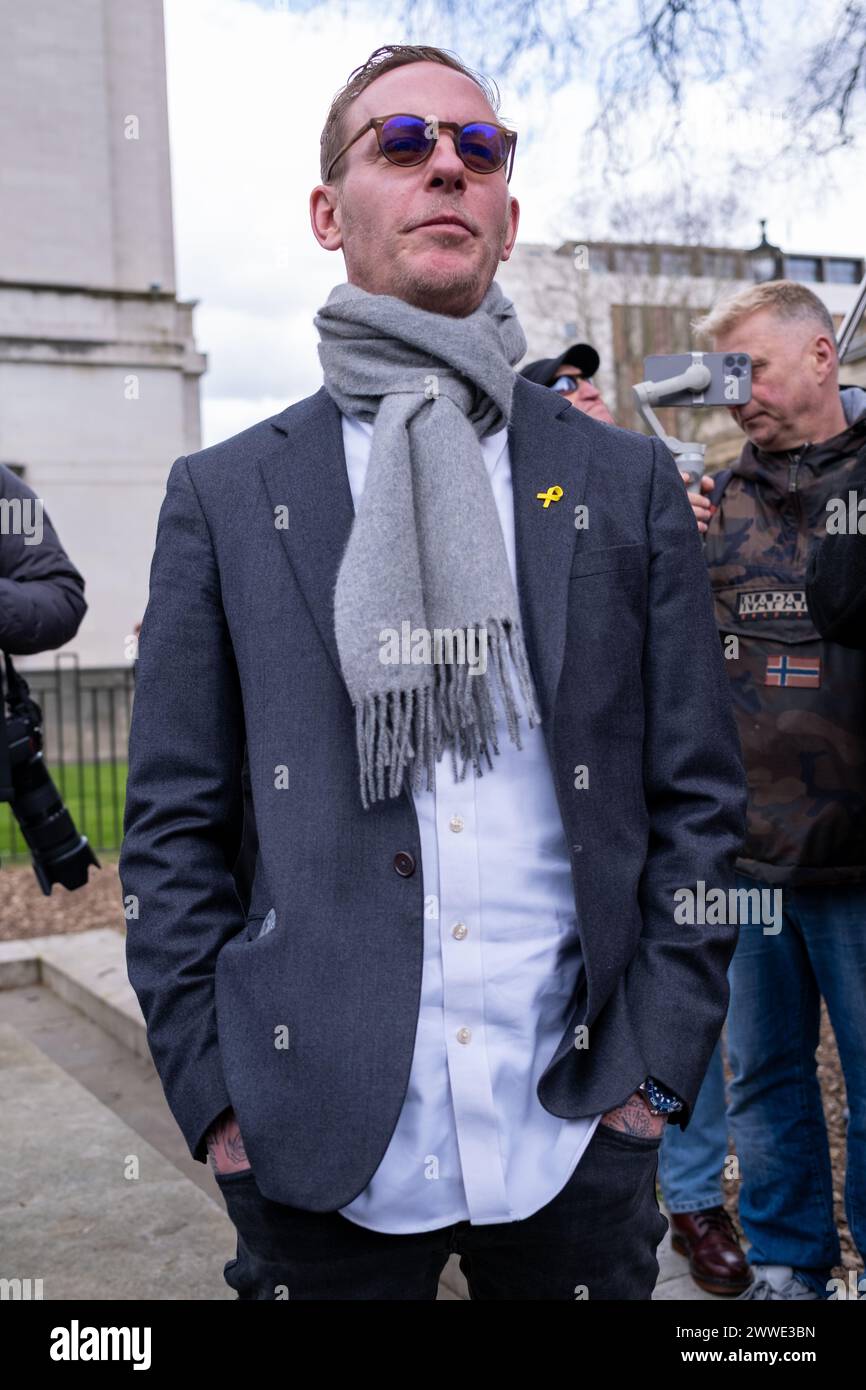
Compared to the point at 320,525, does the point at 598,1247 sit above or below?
below

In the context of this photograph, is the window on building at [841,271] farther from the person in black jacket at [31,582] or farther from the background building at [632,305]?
the person in black jacket at [31,582]

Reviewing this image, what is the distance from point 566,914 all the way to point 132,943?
25.5 inches

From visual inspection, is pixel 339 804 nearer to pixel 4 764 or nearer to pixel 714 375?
pixel 714 375

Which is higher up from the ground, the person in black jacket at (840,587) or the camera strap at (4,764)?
the person in black jacket at (840,587)

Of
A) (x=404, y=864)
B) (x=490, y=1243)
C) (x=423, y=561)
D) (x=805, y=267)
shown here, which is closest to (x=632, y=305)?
(x=423, y=561)

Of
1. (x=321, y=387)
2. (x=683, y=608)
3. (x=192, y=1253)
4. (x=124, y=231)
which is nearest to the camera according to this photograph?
(x=683, y=608)

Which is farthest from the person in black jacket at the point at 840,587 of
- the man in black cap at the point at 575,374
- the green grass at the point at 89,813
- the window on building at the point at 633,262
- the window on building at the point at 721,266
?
the window on building at the point at 633,262

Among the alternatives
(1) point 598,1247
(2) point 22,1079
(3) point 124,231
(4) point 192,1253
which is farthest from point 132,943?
(3) point 124,231

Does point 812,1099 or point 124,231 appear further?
point 124,231

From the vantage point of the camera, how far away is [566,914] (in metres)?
1.90

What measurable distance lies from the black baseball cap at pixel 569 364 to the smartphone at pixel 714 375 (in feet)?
2.45

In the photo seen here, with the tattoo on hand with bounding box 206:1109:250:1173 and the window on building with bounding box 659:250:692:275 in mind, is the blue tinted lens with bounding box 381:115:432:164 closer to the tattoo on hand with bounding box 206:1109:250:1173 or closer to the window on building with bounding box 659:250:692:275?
the tattoo on hand with bounding box 206:1109:250:1173

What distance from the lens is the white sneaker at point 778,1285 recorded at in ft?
9.96

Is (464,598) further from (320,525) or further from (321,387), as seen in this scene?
(321,387)
